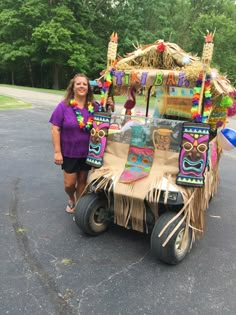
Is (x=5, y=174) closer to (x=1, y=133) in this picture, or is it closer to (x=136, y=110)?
(x=136, y=110)

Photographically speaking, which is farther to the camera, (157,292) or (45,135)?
(45,135)

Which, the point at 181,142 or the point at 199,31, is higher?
the point at 199,31

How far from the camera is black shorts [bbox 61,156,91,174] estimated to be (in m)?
3.71

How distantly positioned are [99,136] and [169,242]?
129cm

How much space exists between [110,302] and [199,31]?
3361cm

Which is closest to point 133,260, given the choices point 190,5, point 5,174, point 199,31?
point 5,174

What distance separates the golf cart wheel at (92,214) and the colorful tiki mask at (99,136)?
0.37 m

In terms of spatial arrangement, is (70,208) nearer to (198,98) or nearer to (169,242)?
(169,242)

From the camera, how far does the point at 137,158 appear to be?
338 centimetres

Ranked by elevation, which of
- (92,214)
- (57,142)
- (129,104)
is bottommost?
(92,214)

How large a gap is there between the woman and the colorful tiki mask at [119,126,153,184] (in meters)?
0.54

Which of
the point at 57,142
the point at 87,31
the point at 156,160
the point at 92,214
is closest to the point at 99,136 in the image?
the point at 57,142

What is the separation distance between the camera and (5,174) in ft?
17.9

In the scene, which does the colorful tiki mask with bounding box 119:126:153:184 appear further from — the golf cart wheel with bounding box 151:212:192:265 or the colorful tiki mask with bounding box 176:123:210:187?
the golf cart wheel with bounding box 151:212:192:265
